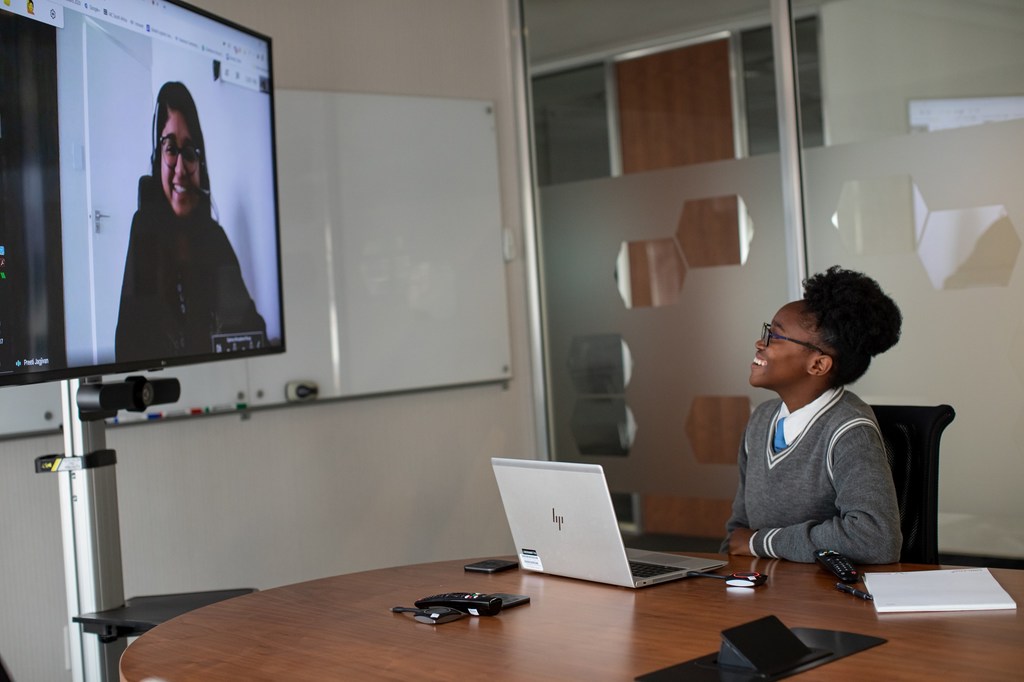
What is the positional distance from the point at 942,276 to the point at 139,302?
2629mm

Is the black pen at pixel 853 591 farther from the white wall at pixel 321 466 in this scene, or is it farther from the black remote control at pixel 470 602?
the white wall at pixel 321 466

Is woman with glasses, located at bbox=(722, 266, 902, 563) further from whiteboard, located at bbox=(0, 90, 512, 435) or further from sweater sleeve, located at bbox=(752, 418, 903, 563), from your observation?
whiteboard, located at bbox=(0, 90, 512, 435)

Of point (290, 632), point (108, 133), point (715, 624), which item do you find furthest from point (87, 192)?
point (715, 624)

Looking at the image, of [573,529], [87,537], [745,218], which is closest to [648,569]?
[573,529]

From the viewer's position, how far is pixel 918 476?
7.75 feet

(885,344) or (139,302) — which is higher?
(139,302)

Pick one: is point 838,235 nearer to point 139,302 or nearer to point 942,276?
point 942,276

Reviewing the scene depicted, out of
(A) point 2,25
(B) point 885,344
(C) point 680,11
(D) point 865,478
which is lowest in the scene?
(D) point 865,478

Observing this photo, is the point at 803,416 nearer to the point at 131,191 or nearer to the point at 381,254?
the point at 131,191

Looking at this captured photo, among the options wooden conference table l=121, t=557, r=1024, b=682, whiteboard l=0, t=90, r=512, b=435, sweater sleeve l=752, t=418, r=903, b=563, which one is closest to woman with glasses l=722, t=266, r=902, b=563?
sweater sleeve l=752, t=418, r=903, b=563

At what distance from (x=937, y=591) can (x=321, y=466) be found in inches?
105

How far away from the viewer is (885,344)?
2.50m

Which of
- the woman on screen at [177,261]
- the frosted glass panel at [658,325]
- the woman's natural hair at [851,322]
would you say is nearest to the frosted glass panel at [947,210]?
the frosted glass panel at [658,325]

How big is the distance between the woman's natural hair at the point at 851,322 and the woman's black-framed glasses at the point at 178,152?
160 centimetres
